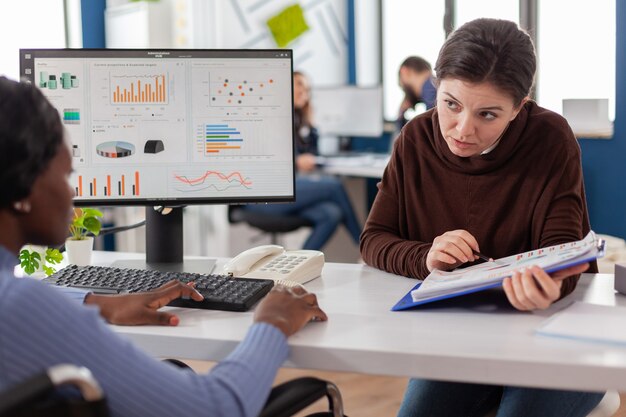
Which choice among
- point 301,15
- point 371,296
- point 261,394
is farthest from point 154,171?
point 301,15

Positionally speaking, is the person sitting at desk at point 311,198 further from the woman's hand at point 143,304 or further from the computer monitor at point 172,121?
the woman's hand at point 143,304

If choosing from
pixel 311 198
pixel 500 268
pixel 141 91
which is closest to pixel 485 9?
pixel 311 198

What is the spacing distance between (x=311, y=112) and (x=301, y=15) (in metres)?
0.90

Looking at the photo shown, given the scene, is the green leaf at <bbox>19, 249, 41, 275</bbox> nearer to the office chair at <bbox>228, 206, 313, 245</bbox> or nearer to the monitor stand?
the monitor stand

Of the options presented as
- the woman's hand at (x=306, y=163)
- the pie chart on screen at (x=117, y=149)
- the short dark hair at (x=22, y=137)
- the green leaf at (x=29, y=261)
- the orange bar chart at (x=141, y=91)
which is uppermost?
the orange bar chart at (x=141, y=91)

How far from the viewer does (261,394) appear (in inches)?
40.7

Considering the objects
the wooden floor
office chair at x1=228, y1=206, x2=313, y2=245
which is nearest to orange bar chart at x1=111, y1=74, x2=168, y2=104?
the wooden floor

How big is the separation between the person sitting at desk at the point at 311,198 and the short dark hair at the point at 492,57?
9.14 ft

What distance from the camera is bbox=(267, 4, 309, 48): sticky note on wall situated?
17.8 ft

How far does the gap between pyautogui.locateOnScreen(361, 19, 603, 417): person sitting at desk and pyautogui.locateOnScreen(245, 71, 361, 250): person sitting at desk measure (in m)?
2.59

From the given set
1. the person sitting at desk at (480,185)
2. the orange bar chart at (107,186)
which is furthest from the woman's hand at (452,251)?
the orange bar chart at (107,186)

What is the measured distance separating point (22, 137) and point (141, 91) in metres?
0.85

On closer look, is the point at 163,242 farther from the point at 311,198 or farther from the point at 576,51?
the point at 576,51

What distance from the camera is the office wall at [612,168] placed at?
14.7ft
